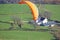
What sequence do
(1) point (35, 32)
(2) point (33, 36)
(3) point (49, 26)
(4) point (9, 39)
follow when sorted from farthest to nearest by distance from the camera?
(3) point (49, 26) → (1) point (35, 32) → (2) point (33, 36) → (4) point (9, 39)

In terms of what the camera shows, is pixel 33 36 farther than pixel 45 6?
No

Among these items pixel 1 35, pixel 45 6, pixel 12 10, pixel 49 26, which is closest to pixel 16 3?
pixel 12 10

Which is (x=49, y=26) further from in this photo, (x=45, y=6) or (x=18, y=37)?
(x=45, y=6)

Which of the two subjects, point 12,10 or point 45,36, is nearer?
point 45,36

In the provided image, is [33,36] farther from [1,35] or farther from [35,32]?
[1,35]

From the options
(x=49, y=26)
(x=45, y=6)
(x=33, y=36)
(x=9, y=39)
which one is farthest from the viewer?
(x=45, y=6)

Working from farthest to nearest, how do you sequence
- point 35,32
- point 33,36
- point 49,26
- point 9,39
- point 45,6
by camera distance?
point 45,6 < point 49,26 < point 35,32 < point 33,36 < point 9,39

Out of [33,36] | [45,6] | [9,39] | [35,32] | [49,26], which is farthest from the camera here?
[45,6]

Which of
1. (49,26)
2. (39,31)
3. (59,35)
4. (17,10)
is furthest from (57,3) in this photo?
(59,35)
